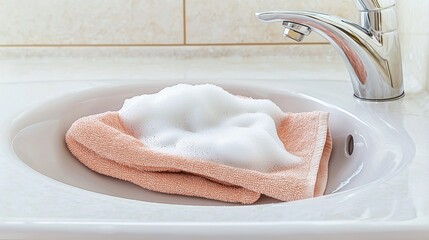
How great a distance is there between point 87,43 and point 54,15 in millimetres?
77

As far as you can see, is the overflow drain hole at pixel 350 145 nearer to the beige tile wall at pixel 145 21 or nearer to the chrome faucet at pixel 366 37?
the chrome faucet at pixel 366 37

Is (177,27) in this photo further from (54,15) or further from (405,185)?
(405,185)

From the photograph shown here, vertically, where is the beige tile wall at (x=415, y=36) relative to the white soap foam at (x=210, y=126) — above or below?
above

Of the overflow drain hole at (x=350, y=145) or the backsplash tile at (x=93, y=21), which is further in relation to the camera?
the backsplash tile at (x=93, y=21)

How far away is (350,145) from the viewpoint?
95 cm

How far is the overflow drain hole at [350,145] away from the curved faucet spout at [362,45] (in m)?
0.08

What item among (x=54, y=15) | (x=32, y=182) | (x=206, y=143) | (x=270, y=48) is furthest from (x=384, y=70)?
(x=54, y=15)

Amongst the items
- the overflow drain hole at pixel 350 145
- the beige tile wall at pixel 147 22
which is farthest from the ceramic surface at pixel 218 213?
the beige tile wall at pixel 147 22

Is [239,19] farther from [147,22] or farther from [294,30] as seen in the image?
[294,30]

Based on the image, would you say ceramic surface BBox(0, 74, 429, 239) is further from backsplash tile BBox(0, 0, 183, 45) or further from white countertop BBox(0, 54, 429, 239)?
backsplash tile BBox(0, 0, 183, 45)

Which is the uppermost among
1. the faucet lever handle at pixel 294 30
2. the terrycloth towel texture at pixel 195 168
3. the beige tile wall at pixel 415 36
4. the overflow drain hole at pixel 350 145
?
the faucet lever handle at pixel 294 30

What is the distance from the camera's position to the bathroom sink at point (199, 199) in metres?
0.82

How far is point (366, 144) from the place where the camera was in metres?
0.89

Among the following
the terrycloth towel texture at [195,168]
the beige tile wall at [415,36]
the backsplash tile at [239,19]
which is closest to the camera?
the terrycloth towel texture at [195,168]
